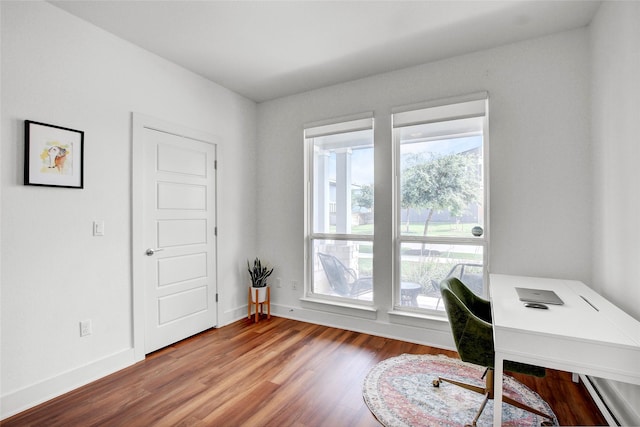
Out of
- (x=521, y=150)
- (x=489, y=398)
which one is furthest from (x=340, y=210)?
(x=489, y=398)

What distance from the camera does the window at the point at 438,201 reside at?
2904mm

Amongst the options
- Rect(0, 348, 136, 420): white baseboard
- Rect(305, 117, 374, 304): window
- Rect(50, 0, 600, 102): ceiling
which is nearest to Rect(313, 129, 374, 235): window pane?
Rect(305, 117, 374, 304): window

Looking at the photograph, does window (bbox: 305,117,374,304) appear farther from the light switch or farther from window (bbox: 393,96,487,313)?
the light switch

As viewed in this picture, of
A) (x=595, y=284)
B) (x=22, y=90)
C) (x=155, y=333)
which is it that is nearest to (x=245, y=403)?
(x=155, y=333)

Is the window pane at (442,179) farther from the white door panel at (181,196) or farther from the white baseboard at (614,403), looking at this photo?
the white door panel at (181,196)

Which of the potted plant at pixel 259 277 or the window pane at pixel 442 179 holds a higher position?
the window pane at pixel 442 179

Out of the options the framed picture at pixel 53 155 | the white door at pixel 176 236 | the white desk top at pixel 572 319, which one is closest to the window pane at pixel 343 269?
the white door at pixel 176 236

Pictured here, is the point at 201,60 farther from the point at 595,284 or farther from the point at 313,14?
the point at 595,284

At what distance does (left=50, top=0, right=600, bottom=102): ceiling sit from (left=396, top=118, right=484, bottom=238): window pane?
0.72 metres

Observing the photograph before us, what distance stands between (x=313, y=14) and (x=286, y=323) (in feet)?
10.2

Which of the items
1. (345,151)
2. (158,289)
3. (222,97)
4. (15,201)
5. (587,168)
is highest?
(222,97)

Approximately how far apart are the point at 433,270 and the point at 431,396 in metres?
1.25

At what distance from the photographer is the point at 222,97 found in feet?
11.9

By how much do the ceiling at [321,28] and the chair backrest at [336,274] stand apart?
210cm
